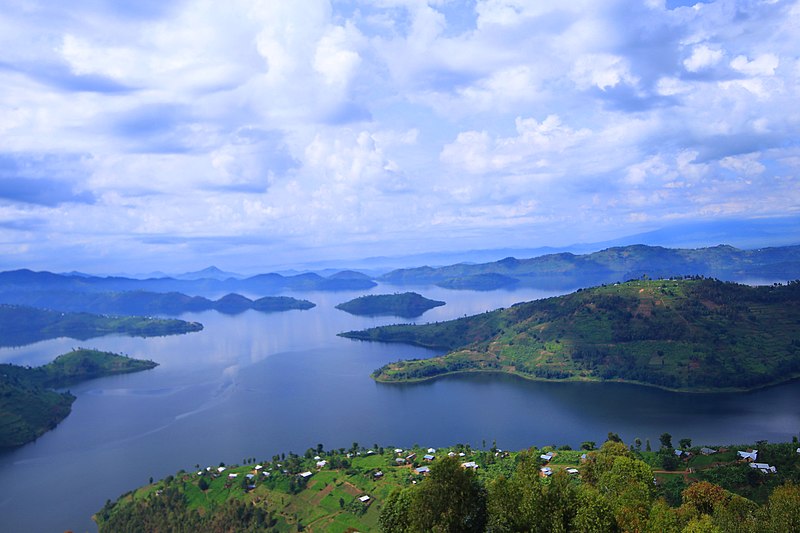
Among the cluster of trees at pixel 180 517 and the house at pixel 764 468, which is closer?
the house at pixel 764 468

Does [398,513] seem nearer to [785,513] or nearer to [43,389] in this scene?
[785,513]

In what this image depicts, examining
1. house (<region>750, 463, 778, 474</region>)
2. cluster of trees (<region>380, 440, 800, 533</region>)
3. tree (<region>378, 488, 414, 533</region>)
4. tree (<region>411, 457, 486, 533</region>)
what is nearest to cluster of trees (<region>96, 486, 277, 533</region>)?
tree (<region>378, 488, 414, 533</region>)

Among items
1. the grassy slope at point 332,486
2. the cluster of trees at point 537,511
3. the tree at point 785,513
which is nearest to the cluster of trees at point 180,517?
the grassy slope at point 332,486

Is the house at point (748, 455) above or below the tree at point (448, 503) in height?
below

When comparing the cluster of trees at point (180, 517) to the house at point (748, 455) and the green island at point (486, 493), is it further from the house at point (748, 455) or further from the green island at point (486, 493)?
the house at point (748, 455)

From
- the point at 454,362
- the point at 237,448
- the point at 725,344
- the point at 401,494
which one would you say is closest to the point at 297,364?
the point at 454,362

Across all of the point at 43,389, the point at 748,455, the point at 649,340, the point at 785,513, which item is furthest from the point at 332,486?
the point at 43,389
